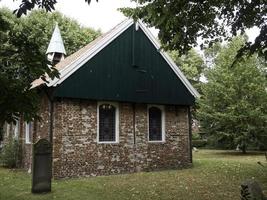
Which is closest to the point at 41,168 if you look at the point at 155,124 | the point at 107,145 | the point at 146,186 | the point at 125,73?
the point at 146,186

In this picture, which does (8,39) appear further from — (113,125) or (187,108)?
(187,108)

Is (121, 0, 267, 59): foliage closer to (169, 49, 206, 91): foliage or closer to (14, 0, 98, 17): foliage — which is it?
(14, 0, 98, 17): foliage

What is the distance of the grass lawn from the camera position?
12875 millimetres

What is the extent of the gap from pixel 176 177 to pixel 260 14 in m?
7.84

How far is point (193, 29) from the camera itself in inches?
561

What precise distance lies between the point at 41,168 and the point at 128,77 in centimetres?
713

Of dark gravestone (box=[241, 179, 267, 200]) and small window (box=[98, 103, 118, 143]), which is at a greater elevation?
small window (box=[98, 103, 118, 143])

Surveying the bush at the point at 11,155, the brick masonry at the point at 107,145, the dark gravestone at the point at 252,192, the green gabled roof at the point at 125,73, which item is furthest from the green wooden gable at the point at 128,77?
the dark gravestone at the point at 252,192

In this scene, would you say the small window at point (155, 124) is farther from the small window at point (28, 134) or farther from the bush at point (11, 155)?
the bush at point (11, 155)

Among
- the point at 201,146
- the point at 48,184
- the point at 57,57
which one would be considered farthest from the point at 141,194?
the point at 201,146

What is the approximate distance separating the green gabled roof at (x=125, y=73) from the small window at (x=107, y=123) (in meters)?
0.69

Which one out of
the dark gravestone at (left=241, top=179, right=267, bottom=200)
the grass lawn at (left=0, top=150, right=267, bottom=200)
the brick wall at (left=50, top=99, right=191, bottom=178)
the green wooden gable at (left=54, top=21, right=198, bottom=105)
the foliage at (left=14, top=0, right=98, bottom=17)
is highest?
the green wooden gable at (left=54, top=21, right=198, bottom=105)

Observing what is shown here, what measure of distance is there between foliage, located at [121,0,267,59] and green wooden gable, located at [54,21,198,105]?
4.83m

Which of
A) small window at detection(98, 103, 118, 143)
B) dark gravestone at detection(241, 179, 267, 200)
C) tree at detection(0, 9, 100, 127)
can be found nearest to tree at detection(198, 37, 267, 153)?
small window at detection(98, 103, 118, 143)
